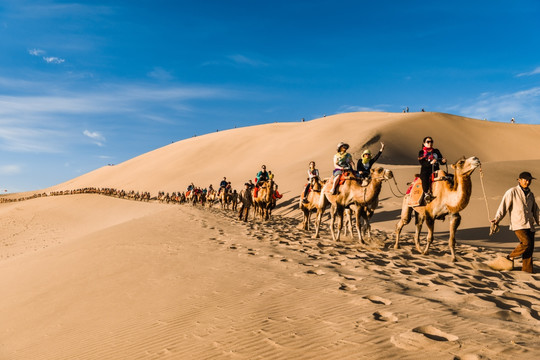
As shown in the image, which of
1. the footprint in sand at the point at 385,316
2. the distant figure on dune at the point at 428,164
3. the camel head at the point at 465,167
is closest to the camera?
the footprint in sand at the point at 385,316

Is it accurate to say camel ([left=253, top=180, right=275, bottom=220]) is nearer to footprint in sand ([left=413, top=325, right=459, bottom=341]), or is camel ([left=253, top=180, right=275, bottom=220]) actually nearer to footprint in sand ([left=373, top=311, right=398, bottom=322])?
footprint in sand ([left=373, top=311, right=398, bottom=322])

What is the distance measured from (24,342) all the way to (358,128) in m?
54.7

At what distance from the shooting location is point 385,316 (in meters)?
4.43

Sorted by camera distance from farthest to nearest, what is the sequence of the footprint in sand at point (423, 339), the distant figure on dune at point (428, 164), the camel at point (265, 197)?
1. the camel at point (265, 197)
2. the distant figure on dune at point (428, 164)
3. the footprint in sand at point (423, 339)

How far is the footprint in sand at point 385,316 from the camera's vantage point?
431 centimetres

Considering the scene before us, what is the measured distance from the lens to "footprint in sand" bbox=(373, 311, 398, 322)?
431 cm

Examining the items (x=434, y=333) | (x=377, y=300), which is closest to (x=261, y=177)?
(x=377, y=300)

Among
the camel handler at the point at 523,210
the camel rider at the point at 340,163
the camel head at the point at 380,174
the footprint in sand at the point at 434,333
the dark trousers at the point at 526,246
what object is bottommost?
the footprint in sand at the point at 434,333

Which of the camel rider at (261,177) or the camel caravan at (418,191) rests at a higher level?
the camel rider at (261,177)

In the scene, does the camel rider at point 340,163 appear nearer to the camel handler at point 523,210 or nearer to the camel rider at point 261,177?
the camel handler at point 523,210

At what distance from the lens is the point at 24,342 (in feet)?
16.8

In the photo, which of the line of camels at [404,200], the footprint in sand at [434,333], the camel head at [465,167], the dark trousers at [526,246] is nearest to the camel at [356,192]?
the line of camels at [404,200]

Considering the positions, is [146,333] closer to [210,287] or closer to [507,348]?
[210,287]

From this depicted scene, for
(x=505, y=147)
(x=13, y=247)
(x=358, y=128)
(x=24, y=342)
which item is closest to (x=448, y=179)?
(x=24, y=342)
